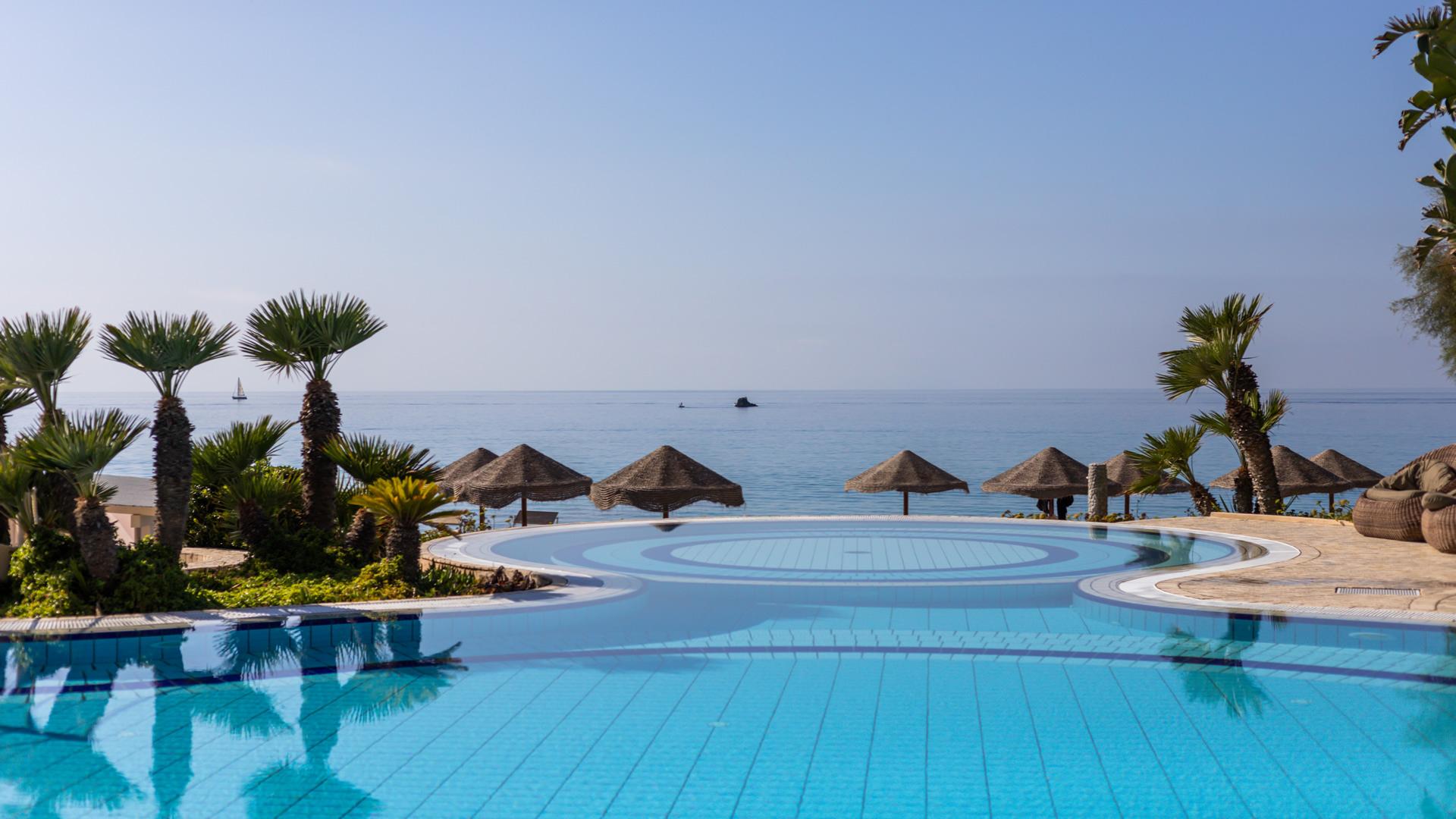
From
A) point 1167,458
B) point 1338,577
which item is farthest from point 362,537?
point 1167,458

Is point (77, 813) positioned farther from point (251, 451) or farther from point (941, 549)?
point (941, 549)

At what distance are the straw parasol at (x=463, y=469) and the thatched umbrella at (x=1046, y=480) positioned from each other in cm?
1032

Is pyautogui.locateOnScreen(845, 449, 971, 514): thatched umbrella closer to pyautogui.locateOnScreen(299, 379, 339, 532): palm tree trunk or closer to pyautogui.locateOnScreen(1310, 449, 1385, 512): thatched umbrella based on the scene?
pyautogui.locateOnScreen(1310, 449, 1385, 512): thatched umbrella

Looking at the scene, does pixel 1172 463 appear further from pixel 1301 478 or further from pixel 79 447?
pixel 79 447

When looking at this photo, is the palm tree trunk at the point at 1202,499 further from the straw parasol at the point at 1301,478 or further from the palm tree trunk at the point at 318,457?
the palm tree trunk at the point at 318,457

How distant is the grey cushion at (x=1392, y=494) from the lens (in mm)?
14852

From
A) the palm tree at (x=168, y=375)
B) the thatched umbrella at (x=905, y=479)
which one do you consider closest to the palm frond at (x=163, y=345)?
the palm tree at (x=168, y=375)

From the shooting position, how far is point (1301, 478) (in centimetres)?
2414

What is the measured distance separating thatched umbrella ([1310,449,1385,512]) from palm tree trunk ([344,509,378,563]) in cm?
2084

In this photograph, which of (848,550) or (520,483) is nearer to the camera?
(848,550)

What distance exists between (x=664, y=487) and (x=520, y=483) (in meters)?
2.82

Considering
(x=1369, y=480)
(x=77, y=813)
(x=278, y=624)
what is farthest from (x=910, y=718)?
(x=1369, y=480)

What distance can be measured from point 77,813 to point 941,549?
1158cm

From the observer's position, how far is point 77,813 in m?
5.66
